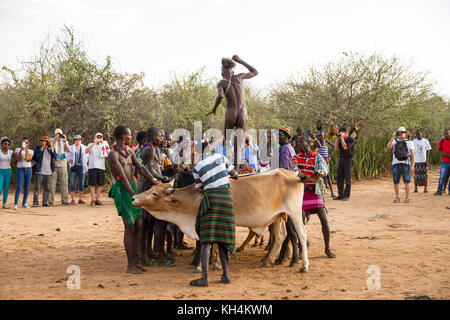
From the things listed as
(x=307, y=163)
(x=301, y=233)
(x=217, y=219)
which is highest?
(x=307, y=163)

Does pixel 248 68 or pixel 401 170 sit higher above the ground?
pixel 248 68

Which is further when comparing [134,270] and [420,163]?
[420,163]

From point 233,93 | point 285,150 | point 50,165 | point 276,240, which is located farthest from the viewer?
point 50,165

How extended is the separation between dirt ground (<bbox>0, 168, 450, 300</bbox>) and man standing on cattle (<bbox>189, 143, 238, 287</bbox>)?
18.6 inches

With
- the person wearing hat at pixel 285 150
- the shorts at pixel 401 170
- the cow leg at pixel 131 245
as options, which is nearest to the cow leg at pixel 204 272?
the cow leg at pixel 131 245

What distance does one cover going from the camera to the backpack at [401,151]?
40.2ft

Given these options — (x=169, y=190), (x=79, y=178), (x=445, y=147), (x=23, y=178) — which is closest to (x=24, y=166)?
(x=23, y=178)

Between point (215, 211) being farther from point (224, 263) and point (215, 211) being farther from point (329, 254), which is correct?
point (329, 254)

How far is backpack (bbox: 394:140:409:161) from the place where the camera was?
40.2ft

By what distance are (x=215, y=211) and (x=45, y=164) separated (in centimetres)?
921

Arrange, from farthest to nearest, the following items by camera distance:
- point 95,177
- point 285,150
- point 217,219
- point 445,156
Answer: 1. point 445,156
2. point 95,177
3. point 285,150
4. point 217,219

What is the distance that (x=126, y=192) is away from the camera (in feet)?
19.3

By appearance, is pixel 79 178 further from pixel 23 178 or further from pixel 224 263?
pixel 224 263
